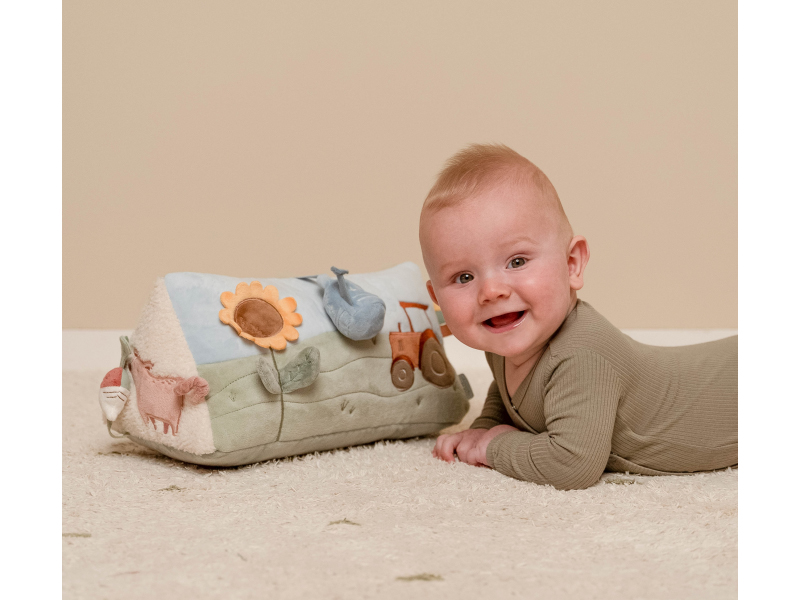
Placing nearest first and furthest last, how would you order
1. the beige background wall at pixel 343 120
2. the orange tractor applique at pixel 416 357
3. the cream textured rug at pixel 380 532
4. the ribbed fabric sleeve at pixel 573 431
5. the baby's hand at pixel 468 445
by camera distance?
1. the cream textured rug at pixel 380 532
2. the ribbed fabric sleeve at pixel 573 431
3. the baby's hand at pixel 468 445
4. the orange tractor applique at pixel 416 357
5. the beige background wall at pixel 343 120

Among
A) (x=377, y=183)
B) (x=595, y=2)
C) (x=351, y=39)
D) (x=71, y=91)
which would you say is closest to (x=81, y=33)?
(x=71, y=91)

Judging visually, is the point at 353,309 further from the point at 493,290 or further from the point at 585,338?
the point at 585,338

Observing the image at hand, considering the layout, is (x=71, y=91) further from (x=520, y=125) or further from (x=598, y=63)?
(x=598, y=63)

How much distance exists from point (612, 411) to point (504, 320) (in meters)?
0.19

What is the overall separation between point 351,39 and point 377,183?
1.37ft

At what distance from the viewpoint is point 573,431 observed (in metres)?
0.91

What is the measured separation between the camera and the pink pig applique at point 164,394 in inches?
36.2

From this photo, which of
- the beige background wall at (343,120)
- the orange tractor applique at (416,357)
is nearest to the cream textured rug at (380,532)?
the orange tractor applique at (416,357)

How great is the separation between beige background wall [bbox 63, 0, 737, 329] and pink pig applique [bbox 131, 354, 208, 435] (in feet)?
3.58

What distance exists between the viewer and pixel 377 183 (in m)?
2.05

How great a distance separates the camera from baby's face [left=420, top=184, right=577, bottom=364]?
0.92m

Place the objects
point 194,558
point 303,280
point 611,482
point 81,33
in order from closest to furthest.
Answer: point 194,558, point 611,482, point 303,280, point 81,33

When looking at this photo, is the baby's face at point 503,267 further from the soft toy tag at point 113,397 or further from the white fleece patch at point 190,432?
the soft toy tag at point 113,397

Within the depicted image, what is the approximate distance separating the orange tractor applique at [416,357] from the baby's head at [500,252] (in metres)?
0.15
